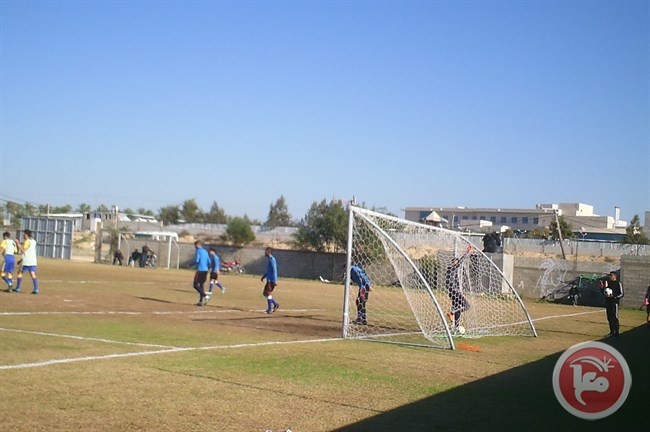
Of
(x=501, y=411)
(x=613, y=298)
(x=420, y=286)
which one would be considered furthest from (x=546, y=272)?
(x=501, y=411)

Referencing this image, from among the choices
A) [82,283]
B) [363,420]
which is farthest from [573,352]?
[82,283]

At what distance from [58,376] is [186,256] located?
5480 centimetres

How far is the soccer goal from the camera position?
16875 mm

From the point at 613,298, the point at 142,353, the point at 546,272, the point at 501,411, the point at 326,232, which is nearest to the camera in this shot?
the point at 501,411

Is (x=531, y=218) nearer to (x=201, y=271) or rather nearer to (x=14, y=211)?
(x=14, y=211)

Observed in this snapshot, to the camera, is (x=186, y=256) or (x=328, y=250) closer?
(x=328, y=250)

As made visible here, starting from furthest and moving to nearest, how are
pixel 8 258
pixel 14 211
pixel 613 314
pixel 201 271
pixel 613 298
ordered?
Result: 1. pixel 14 211
2. pixel 8 258
3. pixel 201 271
4. pixel 613 314
5. pixel 613 298

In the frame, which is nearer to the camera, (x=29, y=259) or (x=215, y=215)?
(x=29, y=259)

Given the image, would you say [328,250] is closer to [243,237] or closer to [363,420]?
[243,237]

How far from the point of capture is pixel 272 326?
1866 cm

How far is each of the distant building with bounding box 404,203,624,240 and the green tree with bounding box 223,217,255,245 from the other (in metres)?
28.6

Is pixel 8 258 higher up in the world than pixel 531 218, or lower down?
lower down

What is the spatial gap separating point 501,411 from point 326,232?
50.7 metres

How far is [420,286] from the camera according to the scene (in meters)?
17.2
